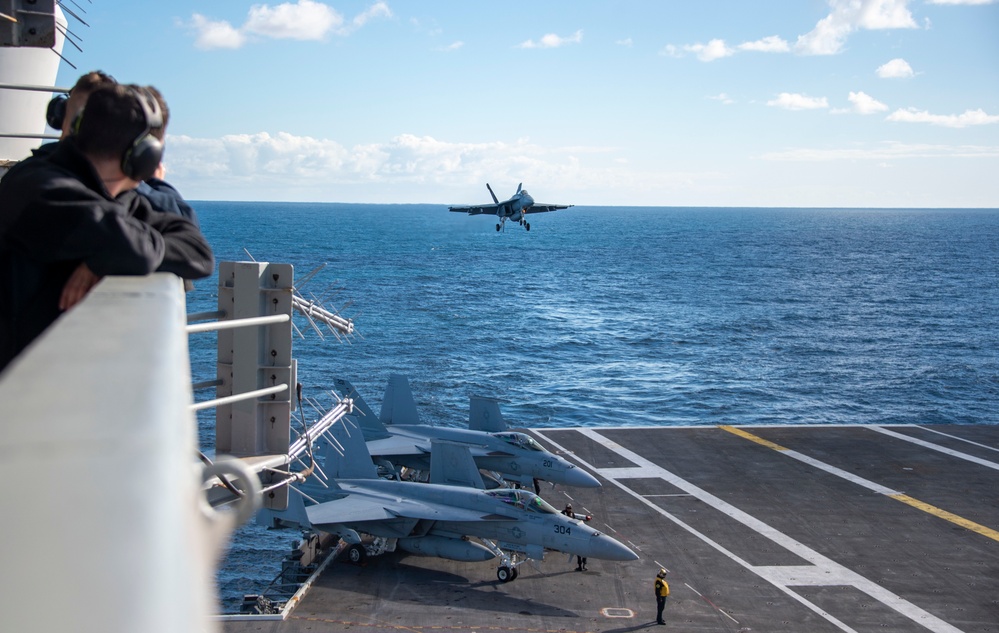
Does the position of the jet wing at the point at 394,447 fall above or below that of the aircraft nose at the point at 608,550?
above

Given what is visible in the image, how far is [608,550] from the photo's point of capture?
2825cm

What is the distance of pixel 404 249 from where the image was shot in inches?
6545

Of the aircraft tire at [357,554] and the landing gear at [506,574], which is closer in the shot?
the landing gear at [506,574]

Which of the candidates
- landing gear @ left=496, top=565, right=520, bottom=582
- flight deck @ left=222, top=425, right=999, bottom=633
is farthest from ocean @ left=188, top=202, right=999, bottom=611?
landing gear @ left=496, top=565, right=520, bottom=582

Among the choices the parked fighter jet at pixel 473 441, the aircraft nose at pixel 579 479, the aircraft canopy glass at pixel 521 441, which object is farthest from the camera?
the aircraft canopy glass at pixel 521 441

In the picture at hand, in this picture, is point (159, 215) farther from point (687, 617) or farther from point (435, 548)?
point (435, 548)

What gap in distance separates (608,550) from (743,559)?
5.30 meters

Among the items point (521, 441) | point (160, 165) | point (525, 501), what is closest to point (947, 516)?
point (521, 441)

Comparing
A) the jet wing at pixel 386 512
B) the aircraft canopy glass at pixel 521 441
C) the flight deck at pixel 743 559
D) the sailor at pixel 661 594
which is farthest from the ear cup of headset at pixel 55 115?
the aircraft canopy glass at pixel 521 441

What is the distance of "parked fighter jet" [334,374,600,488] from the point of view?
36191mm

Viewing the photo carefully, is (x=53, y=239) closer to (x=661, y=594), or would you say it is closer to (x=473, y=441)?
(x=661, y=594)

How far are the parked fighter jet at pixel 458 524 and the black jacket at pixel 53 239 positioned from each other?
26107 mm

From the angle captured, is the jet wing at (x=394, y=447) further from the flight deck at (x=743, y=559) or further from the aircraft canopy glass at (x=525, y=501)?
the aircraft canopy glass at (x=525, y=501)

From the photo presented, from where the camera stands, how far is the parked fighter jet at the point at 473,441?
3619 cm
